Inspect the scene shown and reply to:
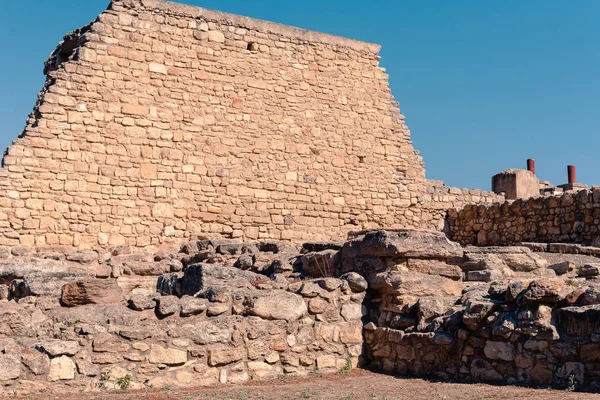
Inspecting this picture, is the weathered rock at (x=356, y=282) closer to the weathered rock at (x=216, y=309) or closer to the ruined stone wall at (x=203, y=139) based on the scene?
the weathered rock at (x=216, y=309)

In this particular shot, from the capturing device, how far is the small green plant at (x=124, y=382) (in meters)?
5.74

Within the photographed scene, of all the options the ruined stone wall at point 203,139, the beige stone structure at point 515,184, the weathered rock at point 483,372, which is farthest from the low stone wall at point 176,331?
the beige stone structure at point 515,184

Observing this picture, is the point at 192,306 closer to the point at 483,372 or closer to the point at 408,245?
the point at 408,245

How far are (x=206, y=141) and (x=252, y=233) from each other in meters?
1.87

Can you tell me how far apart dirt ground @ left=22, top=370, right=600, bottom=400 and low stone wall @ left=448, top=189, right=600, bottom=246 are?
7.07 meters

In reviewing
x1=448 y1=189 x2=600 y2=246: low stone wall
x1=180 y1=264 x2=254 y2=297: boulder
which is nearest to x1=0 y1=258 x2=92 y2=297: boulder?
x1=180 y1=264 x2=254 y2=297: boulder

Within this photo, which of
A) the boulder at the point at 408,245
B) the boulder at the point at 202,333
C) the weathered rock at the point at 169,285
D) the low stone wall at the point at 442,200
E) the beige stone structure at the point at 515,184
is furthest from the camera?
the beige stone structure at the point at 515,184

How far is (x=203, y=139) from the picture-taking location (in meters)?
13.2

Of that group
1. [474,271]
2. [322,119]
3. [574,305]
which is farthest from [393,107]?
[574,305]

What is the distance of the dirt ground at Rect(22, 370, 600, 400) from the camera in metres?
5.36

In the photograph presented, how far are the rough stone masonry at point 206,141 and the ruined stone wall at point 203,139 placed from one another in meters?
0.02

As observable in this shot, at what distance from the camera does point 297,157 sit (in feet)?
46.2

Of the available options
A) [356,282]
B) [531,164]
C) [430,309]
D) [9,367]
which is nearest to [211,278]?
[356,282]

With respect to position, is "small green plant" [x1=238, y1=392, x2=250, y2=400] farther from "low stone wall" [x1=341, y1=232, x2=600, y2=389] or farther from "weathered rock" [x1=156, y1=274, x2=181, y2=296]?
"weathered rock" [x1=156, y1=274, x2=181, y2=296]
